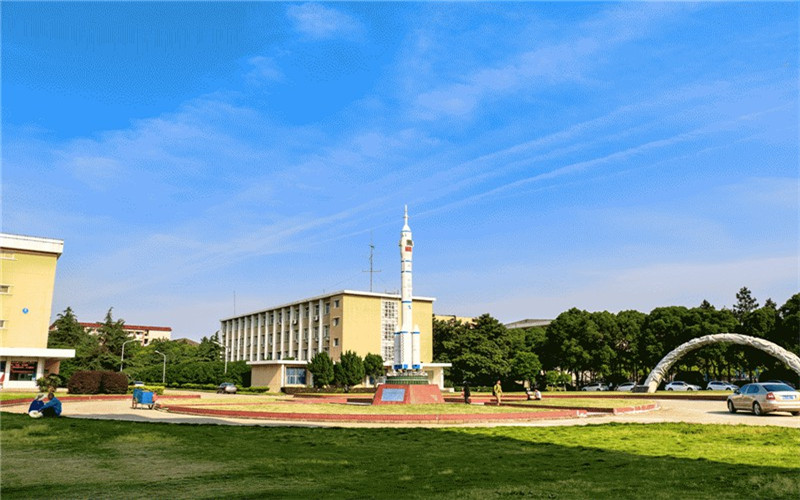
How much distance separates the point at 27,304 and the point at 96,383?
1450 cm

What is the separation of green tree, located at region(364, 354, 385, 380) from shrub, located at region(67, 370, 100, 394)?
30837 millimetres

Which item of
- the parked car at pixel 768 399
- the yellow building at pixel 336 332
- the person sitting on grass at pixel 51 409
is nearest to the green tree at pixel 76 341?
the yellow building at pixel 336 332

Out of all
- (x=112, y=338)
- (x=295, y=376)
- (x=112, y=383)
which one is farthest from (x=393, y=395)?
(x=112, y=338)

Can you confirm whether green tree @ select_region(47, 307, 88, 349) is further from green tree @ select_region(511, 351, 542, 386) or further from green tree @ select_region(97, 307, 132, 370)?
green tree @ select_region(511, 351, 542, 386)

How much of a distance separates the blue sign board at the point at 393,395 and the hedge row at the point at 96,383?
21.9m

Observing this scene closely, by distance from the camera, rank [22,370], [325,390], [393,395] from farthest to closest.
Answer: [325,390], [22,370], [393,395]

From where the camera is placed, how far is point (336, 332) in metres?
78.4

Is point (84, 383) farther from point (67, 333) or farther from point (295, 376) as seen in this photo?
point (67, 333)

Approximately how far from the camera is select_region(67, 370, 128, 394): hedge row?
1747 inches

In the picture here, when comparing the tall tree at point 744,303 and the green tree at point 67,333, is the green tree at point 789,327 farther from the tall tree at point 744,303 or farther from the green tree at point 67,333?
the green tree at point 67,333

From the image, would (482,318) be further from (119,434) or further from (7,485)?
(7,485)

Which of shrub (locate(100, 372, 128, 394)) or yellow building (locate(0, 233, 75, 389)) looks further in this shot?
yellow building (locate(0, 233, 75, 389))

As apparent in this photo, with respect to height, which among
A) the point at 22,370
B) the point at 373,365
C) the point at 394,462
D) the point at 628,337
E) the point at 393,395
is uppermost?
the point at 628,337

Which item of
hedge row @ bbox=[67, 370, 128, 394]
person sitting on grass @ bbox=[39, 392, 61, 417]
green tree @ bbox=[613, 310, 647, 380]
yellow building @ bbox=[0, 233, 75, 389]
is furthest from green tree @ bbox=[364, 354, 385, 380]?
person sitting on grass @ bbox=[39, 392, 61, 417]
